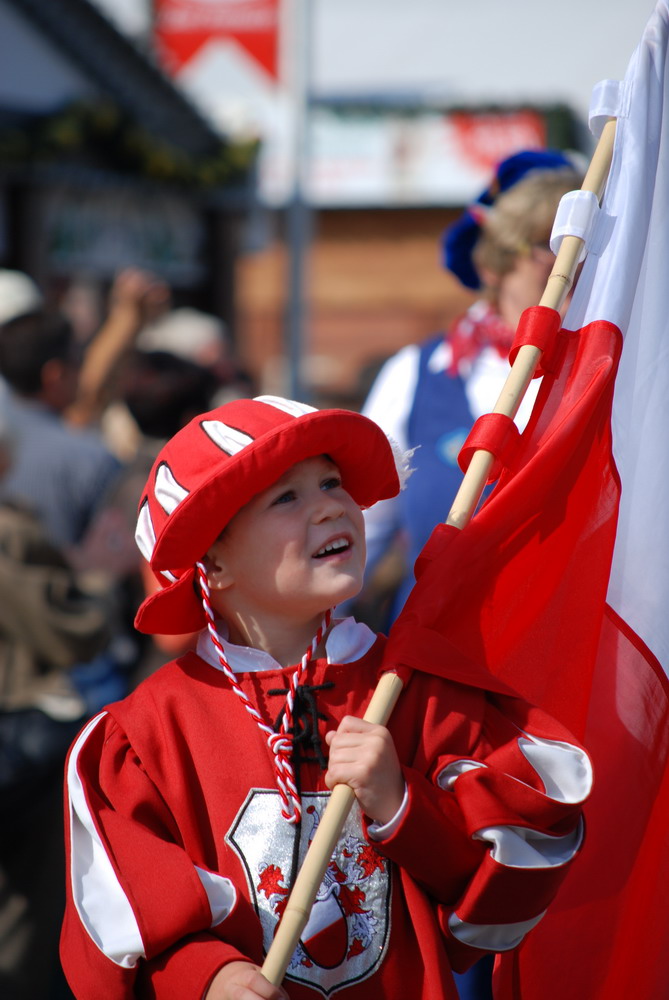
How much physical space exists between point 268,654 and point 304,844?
0.93 feet

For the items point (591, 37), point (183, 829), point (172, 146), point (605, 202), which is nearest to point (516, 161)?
point (605, 202)

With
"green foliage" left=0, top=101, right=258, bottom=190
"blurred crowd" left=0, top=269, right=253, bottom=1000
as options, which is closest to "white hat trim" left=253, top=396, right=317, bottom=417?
"blurred crowd" left=0, top=269, right=253, bottom=1000

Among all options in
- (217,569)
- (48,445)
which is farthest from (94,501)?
(217,569)

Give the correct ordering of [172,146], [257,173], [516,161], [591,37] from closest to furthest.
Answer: [516,161] < [172,146] < [257,173] < [591,37]

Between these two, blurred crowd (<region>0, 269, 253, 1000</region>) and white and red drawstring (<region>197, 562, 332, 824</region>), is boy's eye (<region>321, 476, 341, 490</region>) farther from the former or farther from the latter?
blurred crowd (<region>0, 269, 253, 1000</region>)

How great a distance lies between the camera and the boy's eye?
6.20 feet

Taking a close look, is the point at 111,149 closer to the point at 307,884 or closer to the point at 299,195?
the point at 299,195

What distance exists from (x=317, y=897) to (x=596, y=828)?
48cm

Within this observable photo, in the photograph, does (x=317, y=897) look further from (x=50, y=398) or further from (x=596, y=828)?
→ (x=50, y=398)

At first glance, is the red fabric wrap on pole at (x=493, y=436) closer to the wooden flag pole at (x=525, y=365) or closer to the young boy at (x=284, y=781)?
the wooden flag pole at (x=525, y=365)

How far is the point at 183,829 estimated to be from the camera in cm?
175

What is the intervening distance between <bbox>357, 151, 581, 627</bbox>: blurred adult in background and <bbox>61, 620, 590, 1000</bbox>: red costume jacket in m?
1.05

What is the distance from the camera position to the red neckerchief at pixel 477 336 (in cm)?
295

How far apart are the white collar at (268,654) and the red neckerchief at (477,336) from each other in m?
1.20
